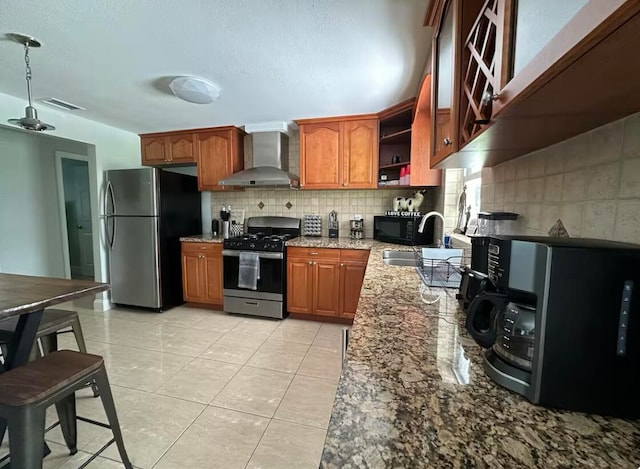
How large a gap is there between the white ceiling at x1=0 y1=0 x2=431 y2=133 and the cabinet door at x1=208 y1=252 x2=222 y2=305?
66.7 inches

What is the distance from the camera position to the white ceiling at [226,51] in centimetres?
142

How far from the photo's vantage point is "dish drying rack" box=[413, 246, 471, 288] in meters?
1.43

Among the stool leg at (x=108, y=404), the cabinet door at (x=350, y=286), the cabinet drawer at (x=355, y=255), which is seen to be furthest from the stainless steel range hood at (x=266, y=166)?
the stool leg at (x=108, y=404)

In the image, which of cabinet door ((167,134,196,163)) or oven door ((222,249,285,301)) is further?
cabinet door ((167,134,196,163))

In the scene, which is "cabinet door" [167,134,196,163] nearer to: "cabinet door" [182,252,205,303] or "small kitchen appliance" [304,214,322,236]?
"cabinet door" [182,252,205,303]

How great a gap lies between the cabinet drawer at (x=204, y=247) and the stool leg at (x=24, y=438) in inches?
94.3

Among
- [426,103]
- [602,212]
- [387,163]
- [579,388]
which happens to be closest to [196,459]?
[579,388]

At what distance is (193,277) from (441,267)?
2933 millimetres

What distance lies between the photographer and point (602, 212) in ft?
2.49

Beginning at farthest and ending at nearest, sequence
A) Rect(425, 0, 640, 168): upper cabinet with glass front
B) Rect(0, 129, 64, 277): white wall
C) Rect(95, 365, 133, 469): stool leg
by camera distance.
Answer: Rect(0, 129, 64, 277): white wall
Rect(95, 365, 133, 469): stool leg
Rect(425, 0, 640, 168): upper cabinet with glass front

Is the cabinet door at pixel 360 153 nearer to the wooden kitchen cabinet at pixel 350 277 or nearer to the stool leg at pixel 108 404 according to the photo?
the wooden kitchen cabinet at pixel 350 277

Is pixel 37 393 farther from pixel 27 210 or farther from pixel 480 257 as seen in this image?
pixel 27 210

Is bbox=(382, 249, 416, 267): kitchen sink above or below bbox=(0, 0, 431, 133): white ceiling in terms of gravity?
below

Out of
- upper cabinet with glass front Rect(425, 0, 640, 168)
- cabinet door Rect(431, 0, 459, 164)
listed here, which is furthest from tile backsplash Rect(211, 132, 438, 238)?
upper cabinet with glass front Rect(425, 0, 640, 168)
